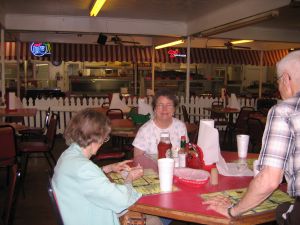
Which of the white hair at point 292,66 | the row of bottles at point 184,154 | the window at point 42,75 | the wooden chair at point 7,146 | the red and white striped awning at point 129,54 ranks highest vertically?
the red and white striped awning at point 129,54

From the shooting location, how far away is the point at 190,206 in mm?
1796

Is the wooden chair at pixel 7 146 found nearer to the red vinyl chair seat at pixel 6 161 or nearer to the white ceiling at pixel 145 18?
the red vinyl chair seat at pixel 6 161

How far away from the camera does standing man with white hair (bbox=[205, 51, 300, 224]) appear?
5.03 feet

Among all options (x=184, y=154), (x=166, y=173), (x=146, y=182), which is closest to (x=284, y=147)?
(x=166, y=173)

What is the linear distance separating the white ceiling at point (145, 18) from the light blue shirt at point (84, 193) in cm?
557

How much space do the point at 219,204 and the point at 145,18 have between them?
8.45 metres

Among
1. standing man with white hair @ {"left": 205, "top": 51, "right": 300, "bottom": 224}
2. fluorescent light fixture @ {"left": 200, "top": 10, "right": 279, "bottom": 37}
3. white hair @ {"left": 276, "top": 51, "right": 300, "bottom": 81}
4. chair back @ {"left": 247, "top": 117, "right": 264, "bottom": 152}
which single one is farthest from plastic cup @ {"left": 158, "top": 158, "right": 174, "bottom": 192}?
fluorescent light fixture @ {"left": 200, "top": 10, "right": 279, "bottom": 37}

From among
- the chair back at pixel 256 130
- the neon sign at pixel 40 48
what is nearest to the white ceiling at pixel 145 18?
the neon sign at pixel 40 48

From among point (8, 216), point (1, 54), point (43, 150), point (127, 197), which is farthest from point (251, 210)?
point (1, 54)

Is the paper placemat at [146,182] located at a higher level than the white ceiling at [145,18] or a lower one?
lower

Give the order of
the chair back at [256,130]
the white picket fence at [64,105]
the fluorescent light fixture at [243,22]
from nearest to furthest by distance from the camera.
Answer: the chair back at [256,130] < the fluorescent light fixture at [243,22] < the white picket fence at [64,105]

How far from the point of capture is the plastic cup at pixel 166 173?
1.95m

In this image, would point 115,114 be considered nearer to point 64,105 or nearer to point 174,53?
point 64,105

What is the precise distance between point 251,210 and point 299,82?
26.6 inches
